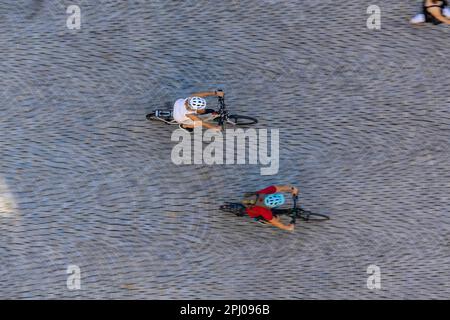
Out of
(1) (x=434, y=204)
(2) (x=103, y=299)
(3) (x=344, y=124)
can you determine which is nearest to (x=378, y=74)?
(3) (x=344, y=124)

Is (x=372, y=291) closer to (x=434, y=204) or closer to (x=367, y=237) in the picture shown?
(x=367, y=237)

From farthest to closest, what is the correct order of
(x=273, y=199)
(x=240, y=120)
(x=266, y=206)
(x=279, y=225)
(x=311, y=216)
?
(x=240, y=120) < (x=311, y=216) < (x=266, y=206) < (x=279, y=225) < (x=273, y=199)

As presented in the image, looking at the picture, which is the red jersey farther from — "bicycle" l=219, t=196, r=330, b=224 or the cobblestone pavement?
the cobblestone pavement

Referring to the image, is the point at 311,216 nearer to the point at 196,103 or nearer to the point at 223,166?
Answer: the point at 223,166

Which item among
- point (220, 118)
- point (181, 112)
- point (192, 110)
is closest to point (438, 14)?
point (220, 118)

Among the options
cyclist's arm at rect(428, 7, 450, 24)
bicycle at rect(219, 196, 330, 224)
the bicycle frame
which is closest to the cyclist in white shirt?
the bicycle frame

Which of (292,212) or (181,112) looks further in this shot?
(292,212)

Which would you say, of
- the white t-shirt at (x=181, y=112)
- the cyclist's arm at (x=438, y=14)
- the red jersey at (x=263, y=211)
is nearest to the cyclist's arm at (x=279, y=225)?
the red jersey at (x=263, y=211)
